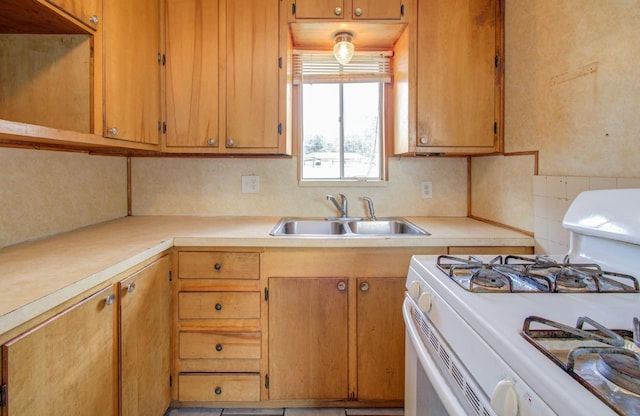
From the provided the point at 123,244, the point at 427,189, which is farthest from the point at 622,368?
the point at 427,189

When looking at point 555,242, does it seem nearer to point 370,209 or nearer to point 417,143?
point 417,143

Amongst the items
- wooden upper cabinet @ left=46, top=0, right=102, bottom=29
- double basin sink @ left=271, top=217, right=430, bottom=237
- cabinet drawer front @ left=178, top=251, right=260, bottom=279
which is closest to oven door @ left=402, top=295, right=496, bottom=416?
cabinet drawer front @ left=178, top=251, right=260, bottom=279

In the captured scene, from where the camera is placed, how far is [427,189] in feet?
7.25

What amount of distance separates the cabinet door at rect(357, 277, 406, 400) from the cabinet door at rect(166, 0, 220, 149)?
1154 millimetres

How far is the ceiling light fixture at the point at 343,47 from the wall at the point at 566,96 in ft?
2.73

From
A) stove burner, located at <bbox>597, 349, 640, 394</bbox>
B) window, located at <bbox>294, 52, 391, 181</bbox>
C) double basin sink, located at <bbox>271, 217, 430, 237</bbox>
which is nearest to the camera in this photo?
stove burner, located at <bbox>597, 349, 640, 394</bbox>

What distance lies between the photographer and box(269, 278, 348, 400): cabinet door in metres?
1.58

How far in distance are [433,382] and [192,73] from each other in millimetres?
1824

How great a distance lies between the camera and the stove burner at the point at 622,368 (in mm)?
464

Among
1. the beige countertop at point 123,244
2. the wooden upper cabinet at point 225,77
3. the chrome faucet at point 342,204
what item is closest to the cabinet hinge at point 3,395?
the beige countertop at point 123,244

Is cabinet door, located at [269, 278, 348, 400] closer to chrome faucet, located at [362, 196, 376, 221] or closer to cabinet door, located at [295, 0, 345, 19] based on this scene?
chrome faucet, located at [362, 196, 376, 221]

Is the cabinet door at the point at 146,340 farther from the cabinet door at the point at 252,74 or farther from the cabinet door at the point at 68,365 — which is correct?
the cabinet door at the point at 252,74

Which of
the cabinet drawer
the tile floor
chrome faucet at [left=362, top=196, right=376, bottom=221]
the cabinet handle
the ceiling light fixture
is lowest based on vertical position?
the tile floor

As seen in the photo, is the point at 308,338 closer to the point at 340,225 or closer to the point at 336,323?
the point at 336,323
